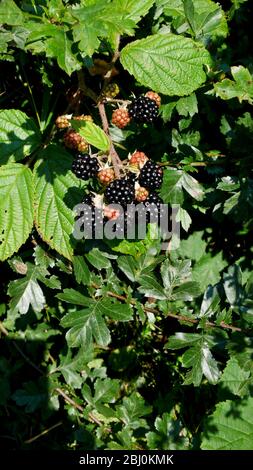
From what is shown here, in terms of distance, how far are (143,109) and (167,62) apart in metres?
0.21

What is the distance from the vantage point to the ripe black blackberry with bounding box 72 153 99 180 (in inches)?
63.3

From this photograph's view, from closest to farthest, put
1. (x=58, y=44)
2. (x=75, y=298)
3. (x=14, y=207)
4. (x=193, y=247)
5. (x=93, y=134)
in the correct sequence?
(x=58, y=44), (x=93, y=134), (x=14, y=207), (x=75, y=298), (x=193, y=247)

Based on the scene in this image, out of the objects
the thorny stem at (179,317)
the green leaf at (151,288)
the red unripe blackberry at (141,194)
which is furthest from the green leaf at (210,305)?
the red unripe blackberry at (141,194)

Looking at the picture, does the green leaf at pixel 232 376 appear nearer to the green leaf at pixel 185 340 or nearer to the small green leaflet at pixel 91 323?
the green leaf at pixel 185 340

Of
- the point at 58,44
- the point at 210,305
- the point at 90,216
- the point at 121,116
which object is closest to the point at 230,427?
the point at 210,305

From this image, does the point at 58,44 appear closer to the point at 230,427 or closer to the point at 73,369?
Result: the point at 73,369

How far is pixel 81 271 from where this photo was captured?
2.00 meters

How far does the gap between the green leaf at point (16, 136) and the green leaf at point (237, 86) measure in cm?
68

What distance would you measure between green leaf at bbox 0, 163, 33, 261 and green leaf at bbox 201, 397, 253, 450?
1116mm

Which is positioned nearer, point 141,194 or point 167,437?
point 141,194

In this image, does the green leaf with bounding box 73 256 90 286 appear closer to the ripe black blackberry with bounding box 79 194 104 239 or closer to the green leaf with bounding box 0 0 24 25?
the ripe black blackberry with bounding box 79 194 104 239

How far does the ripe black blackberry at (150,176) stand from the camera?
1.63 meters

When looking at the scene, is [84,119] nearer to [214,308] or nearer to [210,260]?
[214,308]

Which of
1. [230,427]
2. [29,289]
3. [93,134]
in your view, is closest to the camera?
[93,134]
